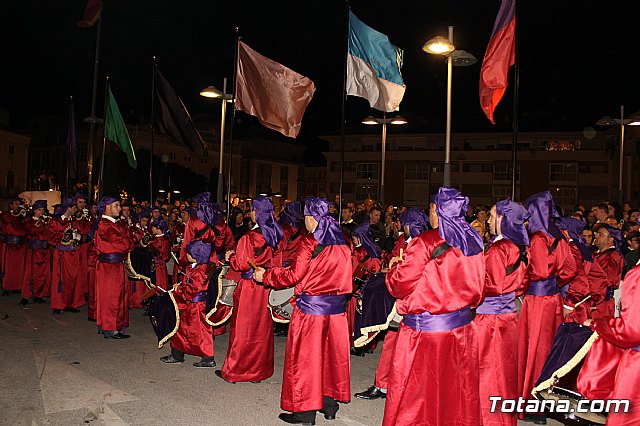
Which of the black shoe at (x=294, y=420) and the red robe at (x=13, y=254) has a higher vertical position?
the red robe at (x=13, y=254)

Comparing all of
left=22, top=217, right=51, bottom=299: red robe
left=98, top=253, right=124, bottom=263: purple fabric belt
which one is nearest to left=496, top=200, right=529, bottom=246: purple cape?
left=98, top=253, right=124, bottom=263: purple fabric belt

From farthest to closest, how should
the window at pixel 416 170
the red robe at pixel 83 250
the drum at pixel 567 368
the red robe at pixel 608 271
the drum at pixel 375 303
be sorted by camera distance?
the window at pixel 416 170 → the red robe at pixel 83 250 → the red robe at pixel 608 271 → the drum at pixel 375 303 → the drum at pixel 567 368

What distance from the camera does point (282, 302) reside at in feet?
→ 21.9

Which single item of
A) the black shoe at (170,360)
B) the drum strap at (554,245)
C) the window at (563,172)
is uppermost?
the window at (563,172)

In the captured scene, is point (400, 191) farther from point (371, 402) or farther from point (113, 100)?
point (371, 402)

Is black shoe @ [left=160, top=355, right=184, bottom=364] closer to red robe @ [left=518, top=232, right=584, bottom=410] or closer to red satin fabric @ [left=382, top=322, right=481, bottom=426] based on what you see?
red satin fabric @ [left=382, top=322, right=481, bottom=426]

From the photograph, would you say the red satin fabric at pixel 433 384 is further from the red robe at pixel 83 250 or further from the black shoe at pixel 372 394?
the red robe at pixel 83 250

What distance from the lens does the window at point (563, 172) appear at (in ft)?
177

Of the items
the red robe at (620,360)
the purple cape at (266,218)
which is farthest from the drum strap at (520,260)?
the purple cape at (266,218)

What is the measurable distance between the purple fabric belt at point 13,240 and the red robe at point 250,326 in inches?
329

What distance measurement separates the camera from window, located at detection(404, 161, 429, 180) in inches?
2306

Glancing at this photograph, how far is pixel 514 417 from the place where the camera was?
17.4ft

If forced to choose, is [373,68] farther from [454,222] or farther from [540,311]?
[454,222]

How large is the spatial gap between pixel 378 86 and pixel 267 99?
80.3 inches
